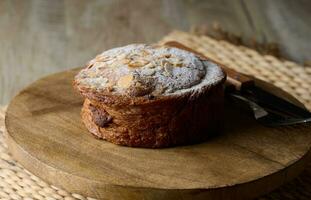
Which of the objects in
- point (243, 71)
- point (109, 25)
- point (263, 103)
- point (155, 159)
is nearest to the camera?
point (155, 159)

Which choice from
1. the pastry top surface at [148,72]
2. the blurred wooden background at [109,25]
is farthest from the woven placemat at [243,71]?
the blurred wooden background at [109,25]

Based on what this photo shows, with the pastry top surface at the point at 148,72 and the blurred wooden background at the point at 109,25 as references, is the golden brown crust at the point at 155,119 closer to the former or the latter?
the pastry top surface at the point at 148,72

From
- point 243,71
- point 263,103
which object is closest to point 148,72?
point 263,103

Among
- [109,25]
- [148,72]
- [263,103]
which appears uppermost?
[148,72]

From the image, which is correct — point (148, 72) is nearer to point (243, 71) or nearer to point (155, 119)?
point (155, 119)

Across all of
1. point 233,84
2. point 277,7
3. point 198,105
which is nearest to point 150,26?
point 277,7

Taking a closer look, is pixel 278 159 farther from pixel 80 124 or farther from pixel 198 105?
pixel 80 124
